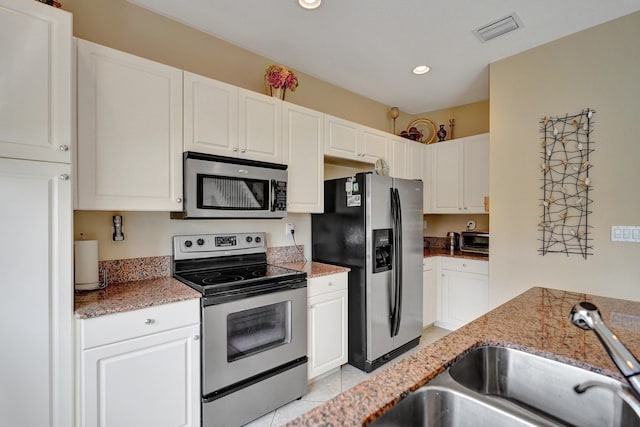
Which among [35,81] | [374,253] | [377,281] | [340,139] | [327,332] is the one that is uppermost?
[340,139]

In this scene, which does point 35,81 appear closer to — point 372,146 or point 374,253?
point 374,253

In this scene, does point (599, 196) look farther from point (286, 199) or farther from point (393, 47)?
point (286, 199)

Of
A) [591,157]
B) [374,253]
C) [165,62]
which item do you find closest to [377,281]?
[374,253]

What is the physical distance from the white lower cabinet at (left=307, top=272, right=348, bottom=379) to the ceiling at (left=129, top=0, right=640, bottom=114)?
1.86 metres

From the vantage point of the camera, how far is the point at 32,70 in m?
1.36

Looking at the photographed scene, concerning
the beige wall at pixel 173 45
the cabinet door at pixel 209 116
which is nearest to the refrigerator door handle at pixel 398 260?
the beige wall at pixel 173 45

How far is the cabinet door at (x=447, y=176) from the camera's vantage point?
11.8ft

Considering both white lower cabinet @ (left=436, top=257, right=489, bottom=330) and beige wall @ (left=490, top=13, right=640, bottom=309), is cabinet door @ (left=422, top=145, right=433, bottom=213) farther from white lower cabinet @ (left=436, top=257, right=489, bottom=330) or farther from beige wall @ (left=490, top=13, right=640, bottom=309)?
beige wall @ (left=490, top=13, right=640, bottom=309)

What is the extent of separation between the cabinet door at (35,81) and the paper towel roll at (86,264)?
54 centimetres

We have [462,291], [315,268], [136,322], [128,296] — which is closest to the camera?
[136,322]

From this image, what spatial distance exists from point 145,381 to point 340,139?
2.27m

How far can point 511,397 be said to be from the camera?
3.17 ft

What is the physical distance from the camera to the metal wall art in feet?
7.79

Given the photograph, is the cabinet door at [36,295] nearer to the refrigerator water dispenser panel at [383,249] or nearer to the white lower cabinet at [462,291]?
the refrigerator water dispenser panel at [383,249]
